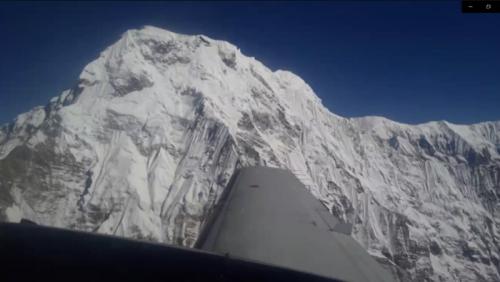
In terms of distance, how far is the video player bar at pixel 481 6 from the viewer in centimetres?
1747

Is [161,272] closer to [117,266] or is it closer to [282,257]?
[117,266]

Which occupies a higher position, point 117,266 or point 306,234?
point 306,234

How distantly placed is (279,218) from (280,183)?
12.7 feet

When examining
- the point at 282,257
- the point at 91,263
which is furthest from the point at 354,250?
the point at 91,263

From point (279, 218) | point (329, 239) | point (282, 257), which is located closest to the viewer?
point (282, 257)

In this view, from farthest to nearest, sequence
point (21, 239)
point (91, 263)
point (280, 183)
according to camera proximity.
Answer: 1. point (21, 239)
2. point (280, 183)
3. point (91, 263)

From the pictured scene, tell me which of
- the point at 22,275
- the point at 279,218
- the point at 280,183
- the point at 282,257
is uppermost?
the point at 280,183

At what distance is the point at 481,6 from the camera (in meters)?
17.7

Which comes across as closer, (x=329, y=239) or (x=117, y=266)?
(x=329, y=239)

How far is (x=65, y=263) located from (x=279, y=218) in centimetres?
696

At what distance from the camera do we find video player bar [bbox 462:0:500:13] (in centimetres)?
1747

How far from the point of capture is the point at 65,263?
13.5 metres

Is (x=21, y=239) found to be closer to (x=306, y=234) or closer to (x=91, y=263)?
(x=91, y=263)

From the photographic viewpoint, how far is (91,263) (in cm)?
1346
